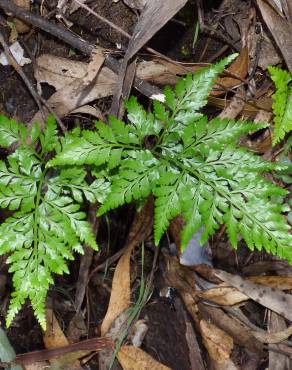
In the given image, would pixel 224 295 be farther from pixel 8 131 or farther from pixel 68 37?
pixel 68 37

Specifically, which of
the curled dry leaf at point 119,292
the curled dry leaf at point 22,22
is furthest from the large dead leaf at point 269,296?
the curled dry leaf at point 22,22

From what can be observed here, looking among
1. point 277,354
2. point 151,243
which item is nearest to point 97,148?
point 151,243

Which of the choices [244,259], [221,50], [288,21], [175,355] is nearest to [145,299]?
[175,355]

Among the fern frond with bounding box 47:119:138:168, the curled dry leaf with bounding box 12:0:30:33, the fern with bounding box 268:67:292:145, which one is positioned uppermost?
the curled dry leaf with bounding box 12:0:30:33

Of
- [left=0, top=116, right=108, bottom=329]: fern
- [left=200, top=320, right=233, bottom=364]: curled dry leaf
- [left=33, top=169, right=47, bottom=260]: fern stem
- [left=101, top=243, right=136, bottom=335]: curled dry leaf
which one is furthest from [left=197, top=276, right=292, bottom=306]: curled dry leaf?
[left=33, top=169, right=47, bottom=260]: fern stem

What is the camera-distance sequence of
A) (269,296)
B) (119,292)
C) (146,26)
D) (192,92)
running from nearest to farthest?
(192,92)
(146,26)
(269,296)
(119,292)

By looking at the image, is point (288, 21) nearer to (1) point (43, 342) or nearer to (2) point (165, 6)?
(2) point (165, 6)

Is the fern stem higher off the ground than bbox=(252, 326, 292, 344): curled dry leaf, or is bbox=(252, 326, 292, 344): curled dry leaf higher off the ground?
the fern stem

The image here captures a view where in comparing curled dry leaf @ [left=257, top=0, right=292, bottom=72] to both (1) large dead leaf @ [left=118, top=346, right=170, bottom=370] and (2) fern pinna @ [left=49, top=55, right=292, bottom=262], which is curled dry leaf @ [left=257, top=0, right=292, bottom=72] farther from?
(1) large dead leaf @ [left=118, top=346, right=170, bottom=370]
